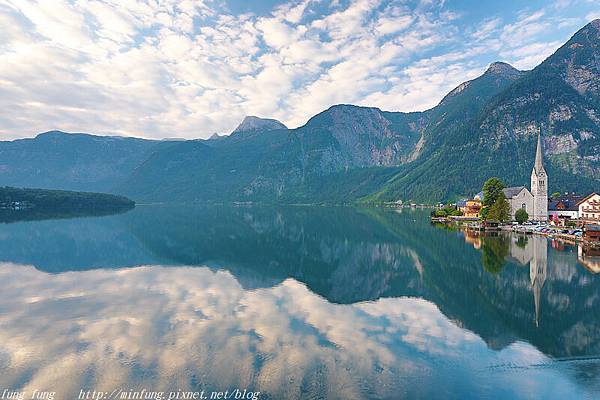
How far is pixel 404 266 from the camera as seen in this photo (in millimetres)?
61312

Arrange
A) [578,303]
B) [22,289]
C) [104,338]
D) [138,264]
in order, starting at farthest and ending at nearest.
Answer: [138,264]
[22,289]
[578,303]
[104,338]

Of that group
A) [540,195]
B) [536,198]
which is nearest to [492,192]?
[536,198]

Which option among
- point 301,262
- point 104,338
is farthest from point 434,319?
point 301,262

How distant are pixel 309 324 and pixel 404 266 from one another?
32.1m

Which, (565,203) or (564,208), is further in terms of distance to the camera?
(565,203)

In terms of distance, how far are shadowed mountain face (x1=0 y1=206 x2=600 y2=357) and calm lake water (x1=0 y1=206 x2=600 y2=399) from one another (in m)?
0.29

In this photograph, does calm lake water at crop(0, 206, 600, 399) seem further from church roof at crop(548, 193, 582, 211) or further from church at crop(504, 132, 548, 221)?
church roof at crop(548, 193, 582, 211)

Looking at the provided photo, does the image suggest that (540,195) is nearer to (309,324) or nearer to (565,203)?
(565,203)

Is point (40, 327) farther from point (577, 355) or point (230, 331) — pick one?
point (577, 355)

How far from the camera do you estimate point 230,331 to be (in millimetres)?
30984

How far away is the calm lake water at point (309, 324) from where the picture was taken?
2248 cm

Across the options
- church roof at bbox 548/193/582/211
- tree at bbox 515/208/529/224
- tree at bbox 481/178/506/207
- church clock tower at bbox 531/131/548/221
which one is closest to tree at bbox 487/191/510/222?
tree at bbox 515/208/529/224

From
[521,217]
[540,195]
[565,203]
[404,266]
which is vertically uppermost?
[540,195]

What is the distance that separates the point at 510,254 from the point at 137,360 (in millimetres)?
63142
